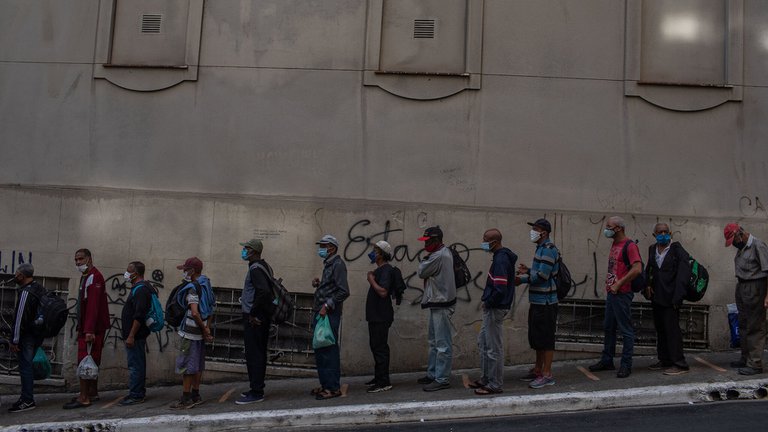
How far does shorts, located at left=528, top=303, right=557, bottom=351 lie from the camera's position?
7992 mm

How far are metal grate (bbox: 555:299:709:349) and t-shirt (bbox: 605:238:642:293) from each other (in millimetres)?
1379

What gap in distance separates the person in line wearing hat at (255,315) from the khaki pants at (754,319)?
5041 mm

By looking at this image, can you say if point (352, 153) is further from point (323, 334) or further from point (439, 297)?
point (323, 334)

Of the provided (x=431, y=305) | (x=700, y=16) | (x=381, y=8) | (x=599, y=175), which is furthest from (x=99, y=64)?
(x=700, y=16)

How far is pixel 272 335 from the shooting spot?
9.94m

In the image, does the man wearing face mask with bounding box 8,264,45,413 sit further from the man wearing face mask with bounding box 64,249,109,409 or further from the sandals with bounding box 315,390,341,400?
→ the sandals with bounding box 315,390,341,400

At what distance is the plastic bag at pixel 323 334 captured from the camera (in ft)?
27.1

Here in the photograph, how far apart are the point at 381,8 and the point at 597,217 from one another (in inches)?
151

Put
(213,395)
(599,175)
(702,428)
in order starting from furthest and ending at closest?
(599,175), (213,395), (702,428)

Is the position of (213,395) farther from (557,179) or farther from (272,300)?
(557,179)

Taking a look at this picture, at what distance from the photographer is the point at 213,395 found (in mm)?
9148

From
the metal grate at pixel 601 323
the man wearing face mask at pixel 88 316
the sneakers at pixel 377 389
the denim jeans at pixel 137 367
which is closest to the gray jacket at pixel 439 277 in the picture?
the sneakers at pixel 377 389

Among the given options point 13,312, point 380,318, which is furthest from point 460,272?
point 13,312

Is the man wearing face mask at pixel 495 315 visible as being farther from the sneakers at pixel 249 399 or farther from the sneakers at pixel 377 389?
the sneakers at pixel 249 399
